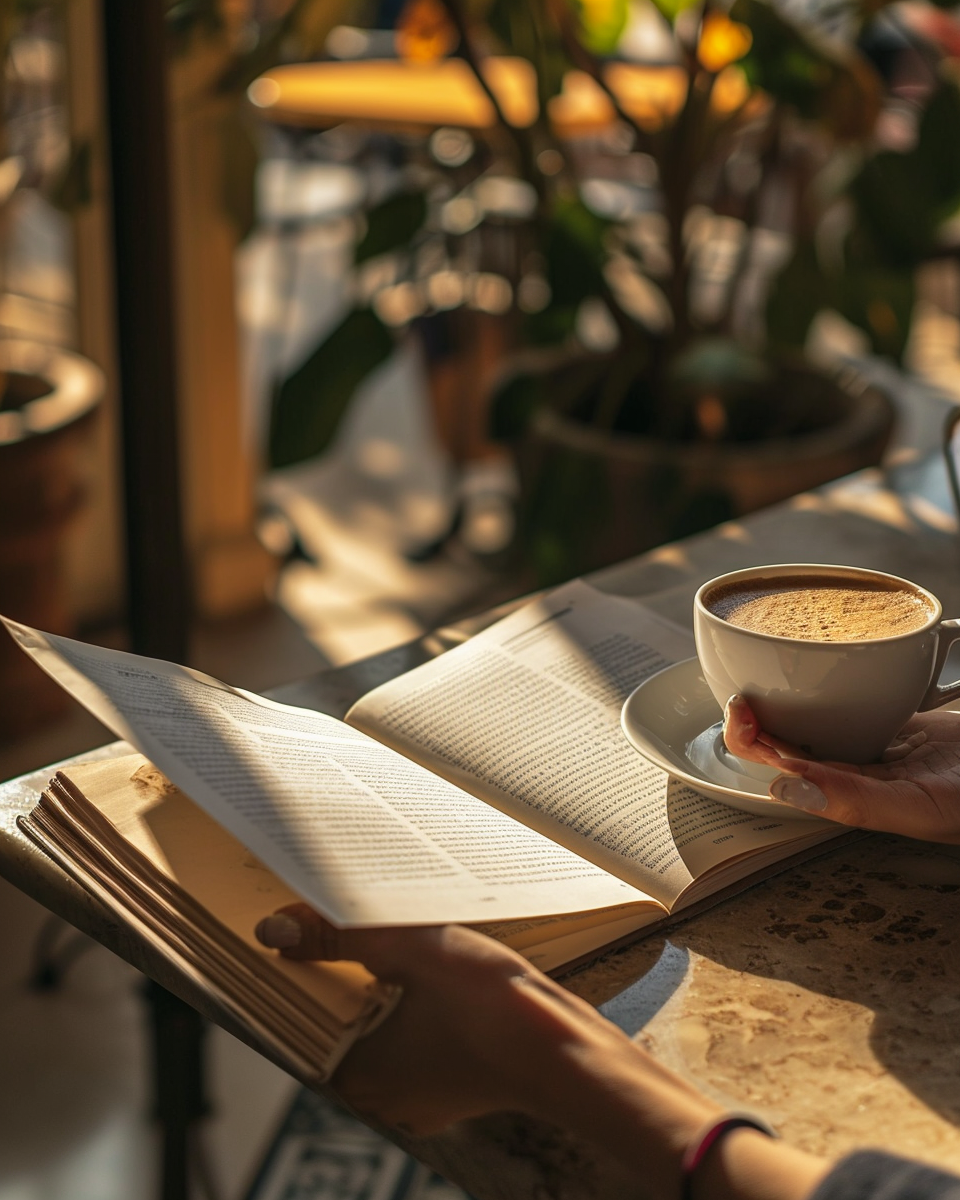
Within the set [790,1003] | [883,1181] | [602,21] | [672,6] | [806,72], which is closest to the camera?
[883,1181]

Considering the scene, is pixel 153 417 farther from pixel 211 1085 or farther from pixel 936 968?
pixel 936 968

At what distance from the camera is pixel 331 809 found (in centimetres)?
50

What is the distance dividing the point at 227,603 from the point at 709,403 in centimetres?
92

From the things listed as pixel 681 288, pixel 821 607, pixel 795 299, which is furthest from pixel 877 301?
pixel 821 607

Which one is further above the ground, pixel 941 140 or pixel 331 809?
pixel 941 140

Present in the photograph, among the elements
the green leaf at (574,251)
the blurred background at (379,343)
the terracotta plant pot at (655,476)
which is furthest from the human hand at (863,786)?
the green leaf at (574,251)

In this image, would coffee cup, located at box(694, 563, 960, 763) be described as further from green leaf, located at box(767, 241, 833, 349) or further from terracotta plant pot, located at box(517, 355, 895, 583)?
green leaf, located at box(767, 241, 833, 349)

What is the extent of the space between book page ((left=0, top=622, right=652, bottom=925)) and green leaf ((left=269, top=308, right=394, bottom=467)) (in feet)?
3.10

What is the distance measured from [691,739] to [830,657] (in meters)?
0.10

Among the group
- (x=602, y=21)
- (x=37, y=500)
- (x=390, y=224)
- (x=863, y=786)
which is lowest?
(x=37, y=500)

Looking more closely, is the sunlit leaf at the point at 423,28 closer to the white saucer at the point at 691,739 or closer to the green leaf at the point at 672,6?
the green leaf at the point at 672,6

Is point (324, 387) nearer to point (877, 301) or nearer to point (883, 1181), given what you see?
point (877, 301)

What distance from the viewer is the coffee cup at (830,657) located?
0.53 meters

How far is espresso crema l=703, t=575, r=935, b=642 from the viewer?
0.56 metres
